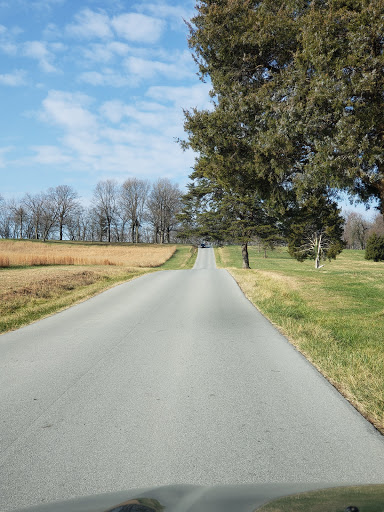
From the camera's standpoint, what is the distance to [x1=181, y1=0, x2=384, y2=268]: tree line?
739 centimetres

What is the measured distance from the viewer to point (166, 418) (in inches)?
129

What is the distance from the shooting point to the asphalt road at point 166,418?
2.41m

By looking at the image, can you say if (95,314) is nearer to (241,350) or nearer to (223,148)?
(241,350)

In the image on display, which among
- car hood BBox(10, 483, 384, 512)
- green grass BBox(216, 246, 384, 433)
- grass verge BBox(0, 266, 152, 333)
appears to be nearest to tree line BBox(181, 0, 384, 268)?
green grass BBox(216, 246, 384, 433)

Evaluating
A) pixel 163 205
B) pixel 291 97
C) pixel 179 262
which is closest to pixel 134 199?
pixel 163 205

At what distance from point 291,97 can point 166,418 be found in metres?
7.33

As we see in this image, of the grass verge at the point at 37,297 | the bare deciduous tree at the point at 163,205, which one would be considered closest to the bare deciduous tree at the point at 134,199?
the bare deciduous tree at the point at 163,205

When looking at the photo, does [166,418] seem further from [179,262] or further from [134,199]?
[134,199]

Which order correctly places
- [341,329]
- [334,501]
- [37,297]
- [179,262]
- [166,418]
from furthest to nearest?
[179,262] < [37,297] < [341,329] < [166,418] < [334,501]

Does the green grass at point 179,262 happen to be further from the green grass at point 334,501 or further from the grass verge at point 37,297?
the green grass at point 334,501

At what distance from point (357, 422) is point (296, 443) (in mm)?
789

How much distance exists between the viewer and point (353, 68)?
24.6ft

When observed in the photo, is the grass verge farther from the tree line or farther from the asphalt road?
the tree line

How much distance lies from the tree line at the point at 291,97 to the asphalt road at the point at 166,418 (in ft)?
15.2
